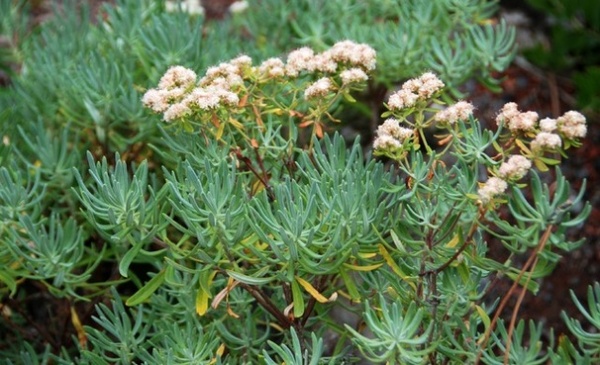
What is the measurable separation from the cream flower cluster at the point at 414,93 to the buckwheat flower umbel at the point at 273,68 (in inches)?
13.4

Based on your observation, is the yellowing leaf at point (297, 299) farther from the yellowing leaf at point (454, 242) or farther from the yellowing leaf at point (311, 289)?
the yellowing leaf at point (454, 242)

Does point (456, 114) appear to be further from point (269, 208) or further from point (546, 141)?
point (269, 208)

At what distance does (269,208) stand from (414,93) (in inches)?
15.6

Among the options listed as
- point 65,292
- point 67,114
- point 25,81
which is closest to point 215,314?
point 65,292

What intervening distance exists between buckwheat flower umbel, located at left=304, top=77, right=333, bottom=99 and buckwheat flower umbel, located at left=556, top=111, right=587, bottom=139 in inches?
20.9

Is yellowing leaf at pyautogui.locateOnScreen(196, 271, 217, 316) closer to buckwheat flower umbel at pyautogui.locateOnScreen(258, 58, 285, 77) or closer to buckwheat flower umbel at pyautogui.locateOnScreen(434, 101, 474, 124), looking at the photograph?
buckwheat flower umbel at pyautogui.locateOnScreen(258, 58, 285, 77)

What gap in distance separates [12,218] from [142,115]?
523 mm

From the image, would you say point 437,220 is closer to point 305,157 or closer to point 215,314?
point 305,157

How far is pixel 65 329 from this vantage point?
2393 millimetres

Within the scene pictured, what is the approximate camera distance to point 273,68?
6.63 ft

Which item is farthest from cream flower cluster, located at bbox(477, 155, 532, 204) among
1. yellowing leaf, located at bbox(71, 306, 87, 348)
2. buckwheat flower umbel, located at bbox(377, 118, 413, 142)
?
yellowing leaf, located at bbox(71, 306, 87, 348)

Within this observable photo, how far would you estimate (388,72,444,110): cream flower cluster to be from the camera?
1736 mm

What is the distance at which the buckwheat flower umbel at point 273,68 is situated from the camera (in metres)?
1.99

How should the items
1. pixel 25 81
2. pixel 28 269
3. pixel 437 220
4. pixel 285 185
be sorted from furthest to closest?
pixel 25 81, pixel 28 269, pixel 437 220, pixel 285 185
